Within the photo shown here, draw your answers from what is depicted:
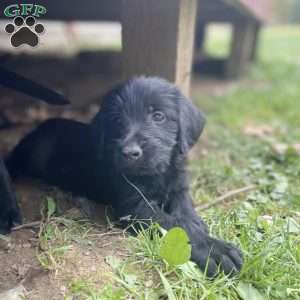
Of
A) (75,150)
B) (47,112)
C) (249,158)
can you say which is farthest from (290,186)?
(47,112)

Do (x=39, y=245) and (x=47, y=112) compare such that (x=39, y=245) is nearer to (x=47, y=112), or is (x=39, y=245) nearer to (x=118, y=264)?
(x=118, y=264)

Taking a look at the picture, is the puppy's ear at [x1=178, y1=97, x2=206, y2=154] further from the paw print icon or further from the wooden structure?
the paw print icon

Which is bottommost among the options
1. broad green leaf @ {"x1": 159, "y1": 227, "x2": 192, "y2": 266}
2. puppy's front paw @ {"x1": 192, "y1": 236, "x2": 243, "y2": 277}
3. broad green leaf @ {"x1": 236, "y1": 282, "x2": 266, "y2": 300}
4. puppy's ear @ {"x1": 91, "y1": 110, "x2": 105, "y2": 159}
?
broad green leaf @ {"x1": 236, "y1": 282, "x2": 266, "y2": 300}

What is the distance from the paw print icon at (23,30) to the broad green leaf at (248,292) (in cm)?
182

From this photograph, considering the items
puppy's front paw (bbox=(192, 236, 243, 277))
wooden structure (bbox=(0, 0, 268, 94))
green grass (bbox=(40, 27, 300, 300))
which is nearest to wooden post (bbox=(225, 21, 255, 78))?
green grass (bbox=(40, 27, 300, 300))

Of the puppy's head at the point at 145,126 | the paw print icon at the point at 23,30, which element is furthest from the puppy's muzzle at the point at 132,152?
the paw print icon at the point at 23,30

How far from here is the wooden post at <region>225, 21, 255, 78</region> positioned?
7.31 m

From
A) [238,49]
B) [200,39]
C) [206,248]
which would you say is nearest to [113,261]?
[206,248]

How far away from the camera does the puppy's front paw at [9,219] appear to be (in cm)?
260

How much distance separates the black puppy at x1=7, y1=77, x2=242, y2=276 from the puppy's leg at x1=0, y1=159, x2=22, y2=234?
0.54m

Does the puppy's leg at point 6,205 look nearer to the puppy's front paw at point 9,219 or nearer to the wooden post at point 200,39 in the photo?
the puppy's front paw at point 9,219

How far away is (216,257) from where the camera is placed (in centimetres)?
238

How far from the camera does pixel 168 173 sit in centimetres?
285

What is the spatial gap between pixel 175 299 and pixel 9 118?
3207 millimetres
